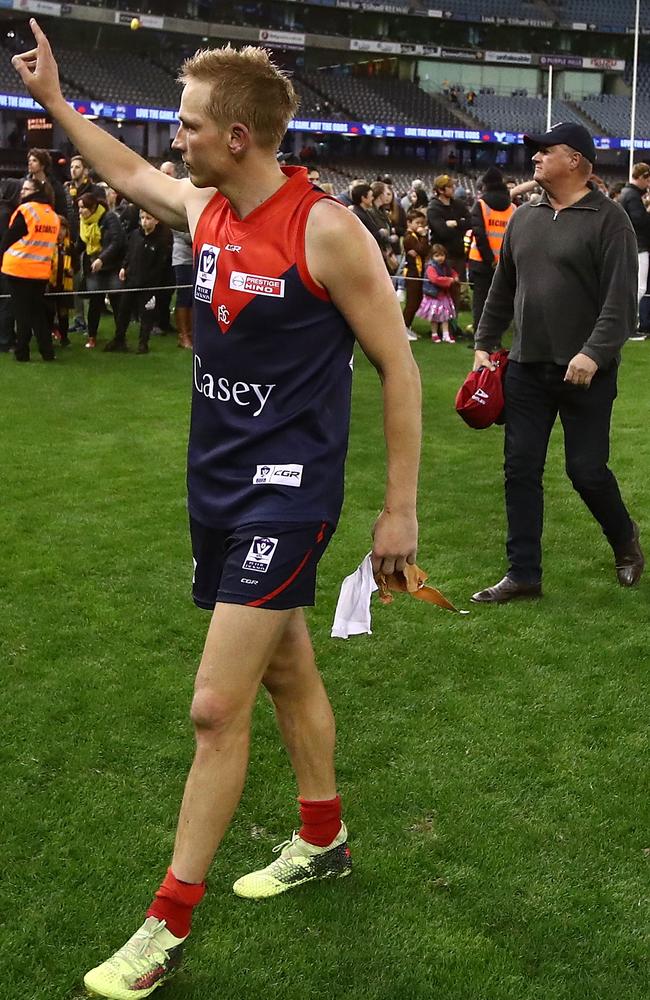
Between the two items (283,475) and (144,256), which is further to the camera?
(144,256)

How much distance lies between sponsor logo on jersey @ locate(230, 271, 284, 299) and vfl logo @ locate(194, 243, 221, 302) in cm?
8

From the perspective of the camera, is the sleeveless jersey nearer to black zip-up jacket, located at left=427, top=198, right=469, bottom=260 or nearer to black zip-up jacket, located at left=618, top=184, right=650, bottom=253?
black zip-up jacket, located at left=618, top=184, right=650, bottom=253

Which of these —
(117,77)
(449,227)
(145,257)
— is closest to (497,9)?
(117,77)

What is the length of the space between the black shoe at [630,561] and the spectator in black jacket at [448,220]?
8.95 meters

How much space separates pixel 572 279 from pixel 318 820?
2.90 meters

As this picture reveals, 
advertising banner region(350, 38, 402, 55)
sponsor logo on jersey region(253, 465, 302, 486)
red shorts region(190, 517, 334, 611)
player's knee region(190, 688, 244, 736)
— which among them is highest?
advertising banner region(350, 38, 402, 55)

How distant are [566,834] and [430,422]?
6370 mm

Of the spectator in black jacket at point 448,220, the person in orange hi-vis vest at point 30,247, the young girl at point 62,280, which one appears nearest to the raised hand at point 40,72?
the person in orange hi-vis vest at point 30,247

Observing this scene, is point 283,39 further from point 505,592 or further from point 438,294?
point 505,592

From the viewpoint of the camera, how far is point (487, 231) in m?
12.2

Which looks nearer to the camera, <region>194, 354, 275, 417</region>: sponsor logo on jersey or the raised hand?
<region>194, 354, 275, 417</region>: sponsor logo on jersey

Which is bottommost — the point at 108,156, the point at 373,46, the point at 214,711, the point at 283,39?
the point at 214,711

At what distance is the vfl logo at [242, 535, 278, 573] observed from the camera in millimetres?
2568

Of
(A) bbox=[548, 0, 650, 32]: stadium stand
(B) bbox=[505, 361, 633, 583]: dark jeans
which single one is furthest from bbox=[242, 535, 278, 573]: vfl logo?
(A) bbox=[548, 0, 650, 32]: stadium stand
